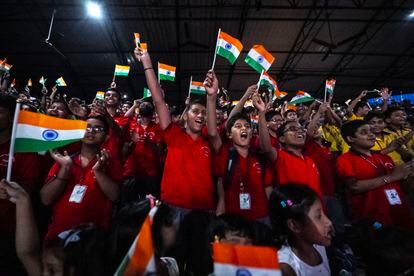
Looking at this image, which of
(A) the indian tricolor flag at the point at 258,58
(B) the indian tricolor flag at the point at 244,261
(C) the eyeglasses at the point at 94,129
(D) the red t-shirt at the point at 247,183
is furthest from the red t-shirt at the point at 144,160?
(B) the indian tricolor flag at the point at 244,261

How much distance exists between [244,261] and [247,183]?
1.91 m

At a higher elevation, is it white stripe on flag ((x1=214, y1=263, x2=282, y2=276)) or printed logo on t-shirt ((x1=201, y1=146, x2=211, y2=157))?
printed logo on t-shirt ((x1=201, y1=146, x2=211, y2=157))

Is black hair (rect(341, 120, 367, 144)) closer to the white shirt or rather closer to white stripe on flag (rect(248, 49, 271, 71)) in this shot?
white stripe on flag (rect(248, 49, 271, 71))

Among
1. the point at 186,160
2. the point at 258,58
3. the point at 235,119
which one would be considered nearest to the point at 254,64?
the point at 258,58

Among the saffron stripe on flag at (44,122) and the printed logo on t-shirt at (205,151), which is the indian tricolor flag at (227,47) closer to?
the printed logo on t-shirt at (205,151)

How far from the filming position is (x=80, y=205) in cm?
231

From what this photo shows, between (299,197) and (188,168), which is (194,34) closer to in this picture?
(188,168)

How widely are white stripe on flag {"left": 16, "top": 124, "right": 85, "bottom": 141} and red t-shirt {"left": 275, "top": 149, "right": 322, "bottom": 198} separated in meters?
1.88

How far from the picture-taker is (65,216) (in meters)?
2.24

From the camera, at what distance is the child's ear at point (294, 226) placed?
5.62 ft

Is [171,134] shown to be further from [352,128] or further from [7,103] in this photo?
[352,128]

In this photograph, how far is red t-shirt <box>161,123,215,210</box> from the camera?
2.41 metres

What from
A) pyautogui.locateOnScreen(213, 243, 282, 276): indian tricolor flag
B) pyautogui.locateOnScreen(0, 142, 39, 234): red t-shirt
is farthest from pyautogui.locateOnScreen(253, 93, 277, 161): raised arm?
pyautogui.locateOnScreen(0, 142, 39, 234): red t-shirt

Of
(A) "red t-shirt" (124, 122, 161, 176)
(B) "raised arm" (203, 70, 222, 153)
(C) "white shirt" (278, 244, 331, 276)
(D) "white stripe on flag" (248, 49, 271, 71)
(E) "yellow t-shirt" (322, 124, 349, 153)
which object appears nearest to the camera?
(C) "white shirt" (278, 244, 331, 276)
